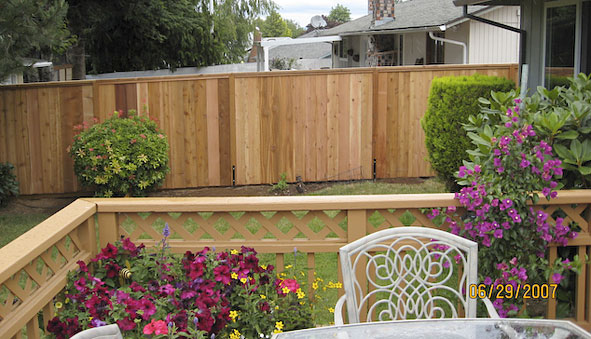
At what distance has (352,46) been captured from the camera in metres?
22.2

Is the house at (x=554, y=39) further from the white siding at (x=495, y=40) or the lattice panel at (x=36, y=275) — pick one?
the lattice panel at (x=36, y=275)

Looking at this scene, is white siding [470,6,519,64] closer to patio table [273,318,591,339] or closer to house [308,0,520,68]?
house [308,0,520,68]

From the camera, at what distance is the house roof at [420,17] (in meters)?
15.1

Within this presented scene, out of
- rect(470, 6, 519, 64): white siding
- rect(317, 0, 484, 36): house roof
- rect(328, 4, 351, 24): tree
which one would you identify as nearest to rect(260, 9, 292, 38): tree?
rect(328, 4, 351, 24): tree

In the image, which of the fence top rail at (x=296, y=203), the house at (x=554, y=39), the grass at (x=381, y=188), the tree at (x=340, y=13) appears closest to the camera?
the fence top rail at (x=296, y=203)

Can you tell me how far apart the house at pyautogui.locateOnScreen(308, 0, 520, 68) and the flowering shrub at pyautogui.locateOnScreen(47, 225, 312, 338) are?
9.96 metres

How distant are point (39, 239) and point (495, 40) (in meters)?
11.9

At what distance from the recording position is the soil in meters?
8.81

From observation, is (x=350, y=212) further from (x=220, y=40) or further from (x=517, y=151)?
(x=220, y=40)

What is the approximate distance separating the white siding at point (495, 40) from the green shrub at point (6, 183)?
29.5 ft

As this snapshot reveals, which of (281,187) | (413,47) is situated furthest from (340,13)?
(281,187)

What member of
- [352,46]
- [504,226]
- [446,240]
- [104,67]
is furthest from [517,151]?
[352,46]

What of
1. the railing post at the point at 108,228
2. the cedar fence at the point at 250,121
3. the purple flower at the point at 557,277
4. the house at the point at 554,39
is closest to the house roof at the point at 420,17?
the cedar fence at the point at 250,121

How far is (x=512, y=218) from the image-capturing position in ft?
11.8
